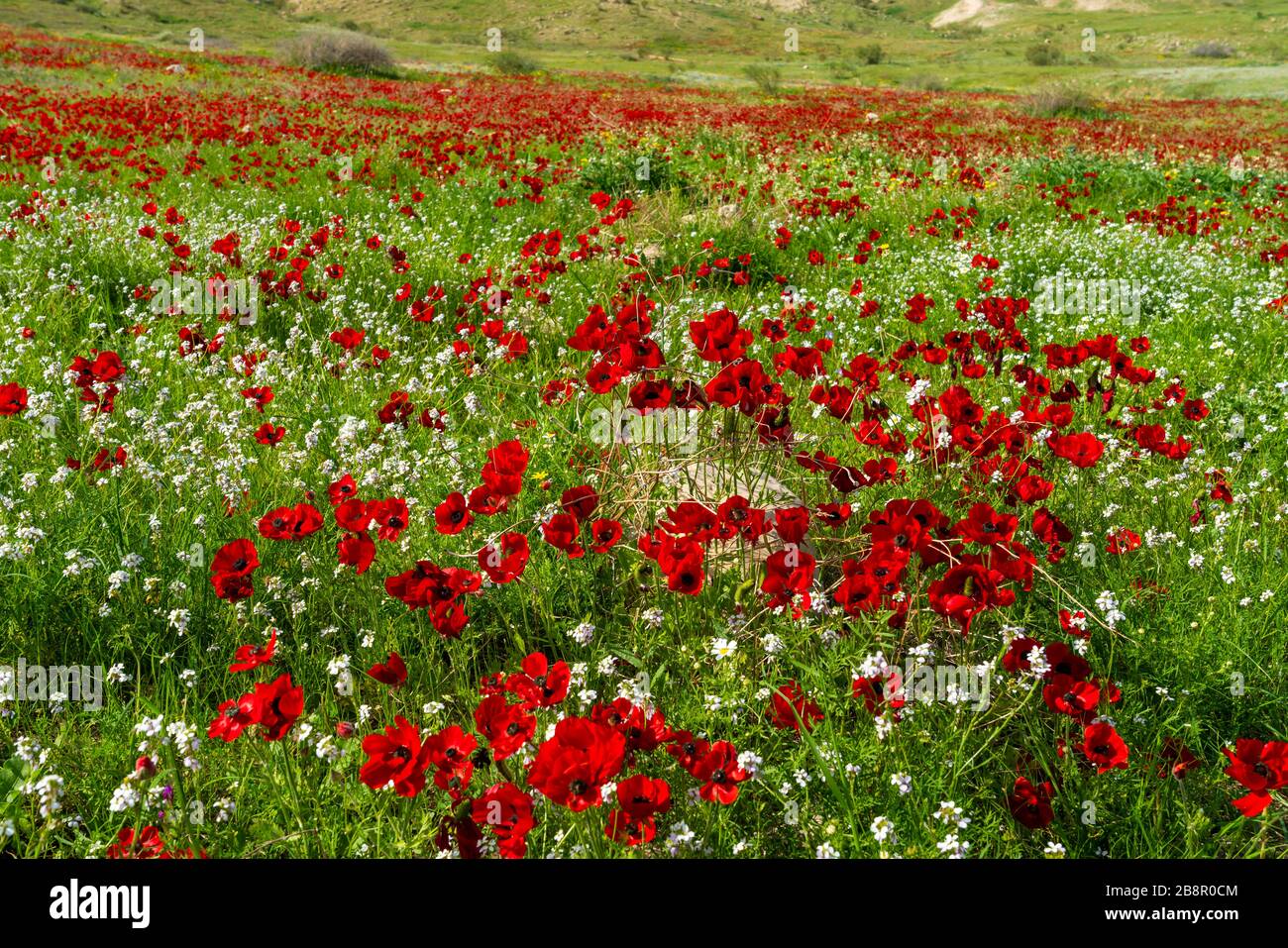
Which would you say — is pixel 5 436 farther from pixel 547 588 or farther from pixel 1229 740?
pixel 1229 740

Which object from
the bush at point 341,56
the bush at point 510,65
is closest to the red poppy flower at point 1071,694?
the bush at point 341,56

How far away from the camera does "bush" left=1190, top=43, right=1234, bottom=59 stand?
7772 centimetres

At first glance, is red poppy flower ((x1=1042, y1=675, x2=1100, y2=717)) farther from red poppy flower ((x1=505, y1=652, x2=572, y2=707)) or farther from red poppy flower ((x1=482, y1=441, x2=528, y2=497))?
red poppy flower ((x1=482, y1=441, x2=528, y2=497))

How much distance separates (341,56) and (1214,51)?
278 ft

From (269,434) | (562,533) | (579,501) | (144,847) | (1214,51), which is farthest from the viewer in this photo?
(1214,51)

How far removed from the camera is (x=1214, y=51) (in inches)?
3164

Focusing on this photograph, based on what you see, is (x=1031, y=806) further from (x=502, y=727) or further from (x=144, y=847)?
(x=144, y=847)

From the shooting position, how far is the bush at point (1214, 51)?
77725 mm

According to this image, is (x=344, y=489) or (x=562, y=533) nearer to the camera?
(x=562, y=533)

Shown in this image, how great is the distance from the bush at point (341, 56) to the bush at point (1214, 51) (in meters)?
77.4

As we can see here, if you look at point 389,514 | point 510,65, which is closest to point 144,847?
point 389,514
